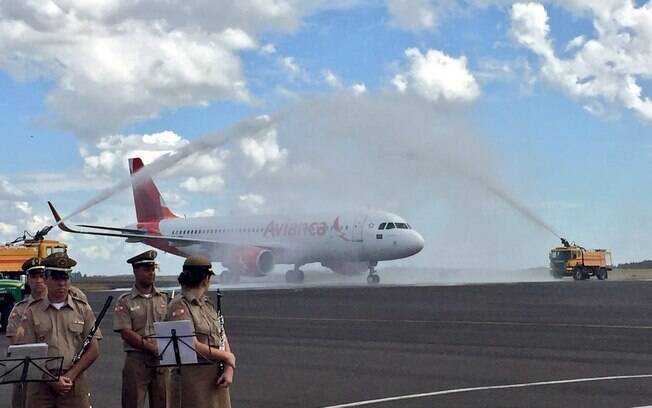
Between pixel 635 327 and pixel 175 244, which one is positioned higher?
pixel 175 244

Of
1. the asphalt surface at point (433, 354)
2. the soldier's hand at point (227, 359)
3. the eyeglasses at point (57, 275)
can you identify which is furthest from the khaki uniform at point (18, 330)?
the asphalt surface at point (433, 354)

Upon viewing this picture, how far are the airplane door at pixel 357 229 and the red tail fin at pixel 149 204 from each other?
19804 mm

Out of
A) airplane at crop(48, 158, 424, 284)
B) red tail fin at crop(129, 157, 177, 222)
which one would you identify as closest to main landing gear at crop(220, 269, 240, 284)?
airplane at crop(48, 158, 424, 284)

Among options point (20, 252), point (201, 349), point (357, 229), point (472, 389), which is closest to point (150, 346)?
point (201, 349)

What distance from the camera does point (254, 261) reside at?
54.4m

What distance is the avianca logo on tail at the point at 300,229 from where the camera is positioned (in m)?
54.4

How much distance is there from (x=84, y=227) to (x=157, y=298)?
4923 centimetres

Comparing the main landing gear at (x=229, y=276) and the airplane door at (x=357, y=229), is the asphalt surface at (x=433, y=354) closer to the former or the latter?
the airplane door at (x=357, y=229)

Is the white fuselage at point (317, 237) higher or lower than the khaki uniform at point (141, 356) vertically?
higher

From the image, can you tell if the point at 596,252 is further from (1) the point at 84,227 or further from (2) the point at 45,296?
(2) the point at 45,296

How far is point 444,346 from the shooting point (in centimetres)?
1878

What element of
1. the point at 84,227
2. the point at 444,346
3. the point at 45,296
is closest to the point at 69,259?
the point at 45,296

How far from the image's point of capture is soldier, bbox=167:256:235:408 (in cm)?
660

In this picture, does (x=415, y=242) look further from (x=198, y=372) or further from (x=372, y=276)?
(x=198, y=372)
